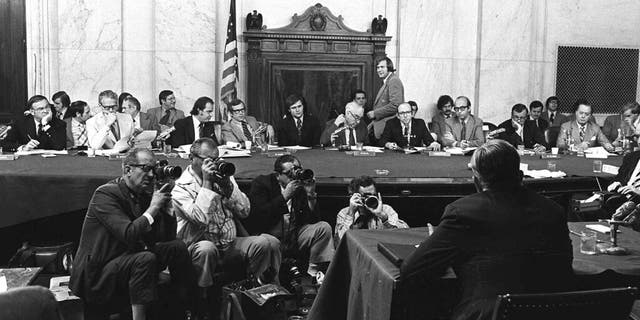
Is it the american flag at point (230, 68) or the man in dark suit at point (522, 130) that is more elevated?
the american flag at point (230, 68)

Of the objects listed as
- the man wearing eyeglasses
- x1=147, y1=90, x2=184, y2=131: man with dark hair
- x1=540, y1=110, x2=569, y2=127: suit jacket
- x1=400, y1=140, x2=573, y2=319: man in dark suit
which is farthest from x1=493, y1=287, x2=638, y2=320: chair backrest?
x1=540, y1=110, x2=569, y2=127: suit jacket

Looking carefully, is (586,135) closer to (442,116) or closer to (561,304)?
(442,116)

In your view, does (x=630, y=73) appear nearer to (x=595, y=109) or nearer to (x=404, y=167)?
(x=595, y=109)

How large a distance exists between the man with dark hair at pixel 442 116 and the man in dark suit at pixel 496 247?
20.4 feet

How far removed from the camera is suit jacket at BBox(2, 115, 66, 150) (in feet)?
27.0

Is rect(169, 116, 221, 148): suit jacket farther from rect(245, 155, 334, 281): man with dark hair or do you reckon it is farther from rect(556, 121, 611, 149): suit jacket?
rect(556, 121, 611, 149): suit jacket

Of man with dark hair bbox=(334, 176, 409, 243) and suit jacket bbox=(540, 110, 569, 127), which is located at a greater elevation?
suit jacket bbox=(540, 110, 569, 127)

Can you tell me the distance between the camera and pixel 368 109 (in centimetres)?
1052

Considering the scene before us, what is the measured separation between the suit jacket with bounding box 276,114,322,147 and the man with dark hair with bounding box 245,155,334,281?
3111mm

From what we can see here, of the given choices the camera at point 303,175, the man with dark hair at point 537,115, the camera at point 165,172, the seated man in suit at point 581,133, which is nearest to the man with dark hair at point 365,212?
the camera at point 303,175

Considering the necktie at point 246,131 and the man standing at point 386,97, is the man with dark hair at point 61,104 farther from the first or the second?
the man standing at point 386,97

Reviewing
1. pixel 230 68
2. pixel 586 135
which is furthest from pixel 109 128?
pixel 586 135

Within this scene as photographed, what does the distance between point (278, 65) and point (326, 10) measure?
943 mm

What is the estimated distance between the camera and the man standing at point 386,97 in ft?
31.9
